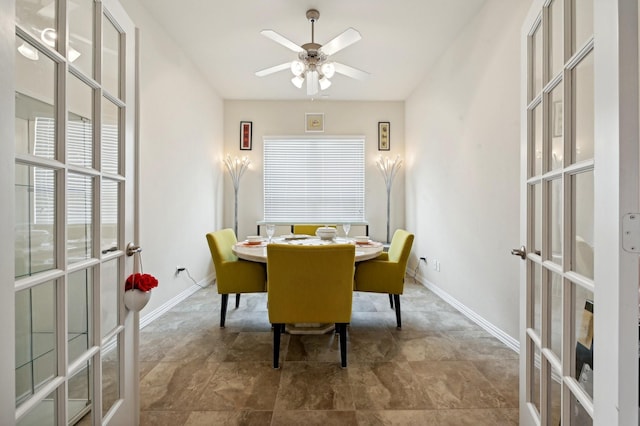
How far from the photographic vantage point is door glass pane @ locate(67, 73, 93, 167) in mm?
948

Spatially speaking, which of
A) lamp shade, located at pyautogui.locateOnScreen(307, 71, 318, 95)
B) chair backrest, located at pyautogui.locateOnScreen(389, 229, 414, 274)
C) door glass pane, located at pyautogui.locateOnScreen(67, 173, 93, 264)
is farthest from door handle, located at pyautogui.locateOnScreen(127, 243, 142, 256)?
lamp shade, located at pyautogui.locateOnScreen(307, 71, 318, 95)

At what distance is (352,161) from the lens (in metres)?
4.87

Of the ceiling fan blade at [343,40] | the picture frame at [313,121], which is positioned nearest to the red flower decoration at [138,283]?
the ceiling fan blade at [343,40]

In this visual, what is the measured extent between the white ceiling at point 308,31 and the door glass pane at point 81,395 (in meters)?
2.79

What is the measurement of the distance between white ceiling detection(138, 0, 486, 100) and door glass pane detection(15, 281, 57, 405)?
264 centimetres

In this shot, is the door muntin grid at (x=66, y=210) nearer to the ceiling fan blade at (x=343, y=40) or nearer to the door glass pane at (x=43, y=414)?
the door glass pane at (x=43, y=414)

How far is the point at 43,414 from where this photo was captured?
842 millimetres

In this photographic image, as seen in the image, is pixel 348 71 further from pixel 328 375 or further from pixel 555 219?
pixel 328 375

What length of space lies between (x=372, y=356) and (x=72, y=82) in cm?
217

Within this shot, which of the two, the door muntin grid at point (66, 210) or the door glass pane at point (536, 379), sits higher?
the door muntin grid at point (66, 210)

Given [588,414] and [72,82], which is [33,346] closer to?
[72,82]

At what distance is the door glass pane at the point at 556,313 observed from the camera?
1012 mm

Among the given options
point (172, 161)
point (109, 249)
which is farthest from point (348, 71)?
point (109, 249)

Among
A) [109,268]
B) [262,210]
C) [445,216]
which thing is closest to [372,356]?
[109,268]
